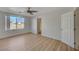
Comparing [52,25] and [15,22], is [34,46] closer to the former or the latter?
[52,25]

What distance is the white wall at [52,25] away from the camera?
7.13 meters

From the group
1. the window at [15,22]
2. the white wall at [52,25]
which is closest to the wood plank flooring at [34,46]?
the white wall at [52,25]

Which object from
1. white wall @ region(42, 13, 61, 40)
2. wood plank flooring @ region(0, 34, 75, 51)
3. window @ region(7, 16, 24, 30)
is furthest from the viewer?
window @ region(7, 16, 24, 30)

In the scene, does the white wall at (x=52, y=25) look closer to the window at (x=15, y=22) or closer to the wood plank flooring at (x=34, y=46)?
the wood plank flooring at (x=34, y=46)

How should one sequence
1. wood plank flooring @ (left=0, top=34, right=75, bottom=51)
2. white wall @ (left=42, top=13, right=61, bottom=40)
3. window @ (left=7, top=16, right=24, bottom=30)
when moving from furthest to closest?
window @ (left=7, top=16, right=24, bottom=30), white wall @ (left=42, top=13, right=61, bottom=40), wood plank flooring @ (left=0, top=34, right=75, bottom=51)

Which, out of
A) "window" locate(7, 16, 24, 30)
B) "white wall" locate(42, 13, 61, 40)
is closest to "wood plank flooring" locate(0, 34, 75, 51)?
"white wall" locate(42, 13, 61, 40)

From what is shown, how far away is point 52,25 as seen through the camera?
7.85 m

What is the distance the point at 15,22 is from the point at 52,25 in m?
4.37

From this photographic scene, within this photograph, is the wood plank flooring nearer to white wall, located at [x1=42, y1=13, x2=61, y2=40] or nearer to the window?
white wall, located at [x1=42, y1=13, x2=61, y2=40]

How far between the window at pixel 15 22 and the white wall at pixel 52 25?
3.15 meters

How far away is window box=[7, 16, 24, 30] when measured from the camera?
9158mm

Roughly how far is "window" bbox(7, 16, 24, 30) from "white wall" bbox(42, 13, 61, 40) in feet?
10.3
